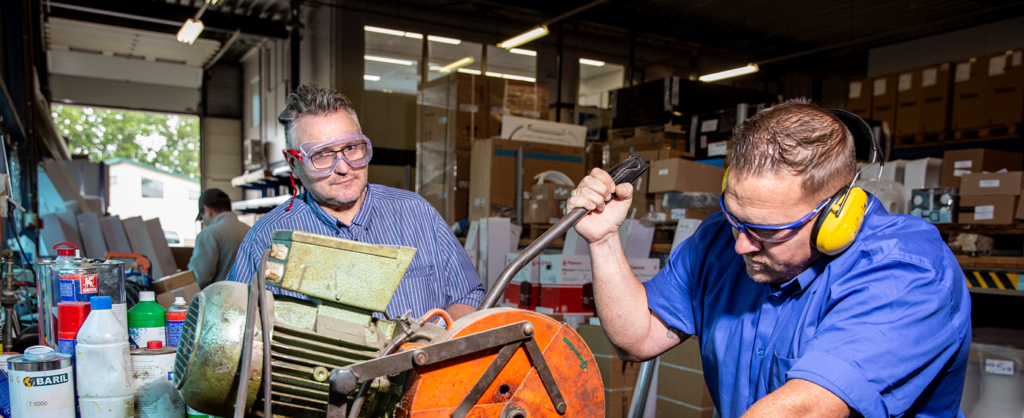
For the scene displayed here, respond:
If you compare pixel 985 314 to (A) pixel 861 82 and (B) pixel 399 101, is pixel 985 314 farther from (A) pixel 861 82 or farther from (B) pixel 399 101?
(B) pixel 399 101

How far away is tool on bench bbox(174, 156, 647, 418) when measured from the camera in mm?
944

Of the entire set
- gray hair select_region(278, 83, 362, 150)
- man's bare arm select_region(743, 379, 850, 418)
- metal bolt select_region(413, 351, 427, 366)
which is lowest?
man's bare arm select_region(743, 379, 850, 418)

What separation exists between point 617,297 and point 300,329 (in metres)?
0.75

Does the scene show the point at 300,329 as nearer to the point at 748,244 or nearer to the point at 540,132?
the point at 748,244

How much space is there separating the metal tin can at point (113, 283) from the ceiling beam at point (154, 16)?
27.3ft

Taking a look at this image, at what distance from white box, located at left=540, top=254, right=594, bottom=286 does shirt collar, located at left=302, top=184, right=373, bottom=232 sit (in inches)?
98.9

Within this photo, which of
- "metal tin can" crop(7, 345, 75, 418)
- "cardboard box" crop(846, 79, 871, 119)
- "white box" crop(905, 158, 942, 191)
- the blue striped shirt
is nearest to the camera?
"metal tin can" crop(7, 345, 75, 418)

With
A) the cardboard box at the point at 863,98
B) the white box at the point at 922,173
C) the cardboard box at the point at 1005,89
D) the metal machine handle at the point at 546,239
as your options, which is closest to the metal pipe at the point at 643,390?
the metal machine handle at the point at 546,239

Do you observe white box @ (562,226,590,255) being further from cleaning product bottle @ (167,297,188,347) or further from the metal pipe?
cleaning product bottle @ (167,297,188,347)

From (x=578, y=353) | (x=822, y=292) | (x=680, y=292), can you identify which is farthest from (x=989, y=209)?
(x=578, y=353)

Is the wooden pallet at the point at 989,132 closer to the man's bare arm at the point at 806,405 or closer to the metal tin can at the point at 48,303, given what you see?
the man's bare arm at the point at 806,405

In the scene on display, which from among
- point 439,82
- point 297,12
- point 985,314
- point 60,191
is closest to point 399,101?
point 297,12

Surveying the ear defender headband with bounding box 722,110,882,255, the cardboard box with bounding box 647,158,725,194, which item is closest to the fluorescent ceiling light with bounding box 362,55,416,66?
the cardboard box with bounding box 647,158,725,194

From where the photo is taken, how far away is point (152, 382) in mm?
1358
